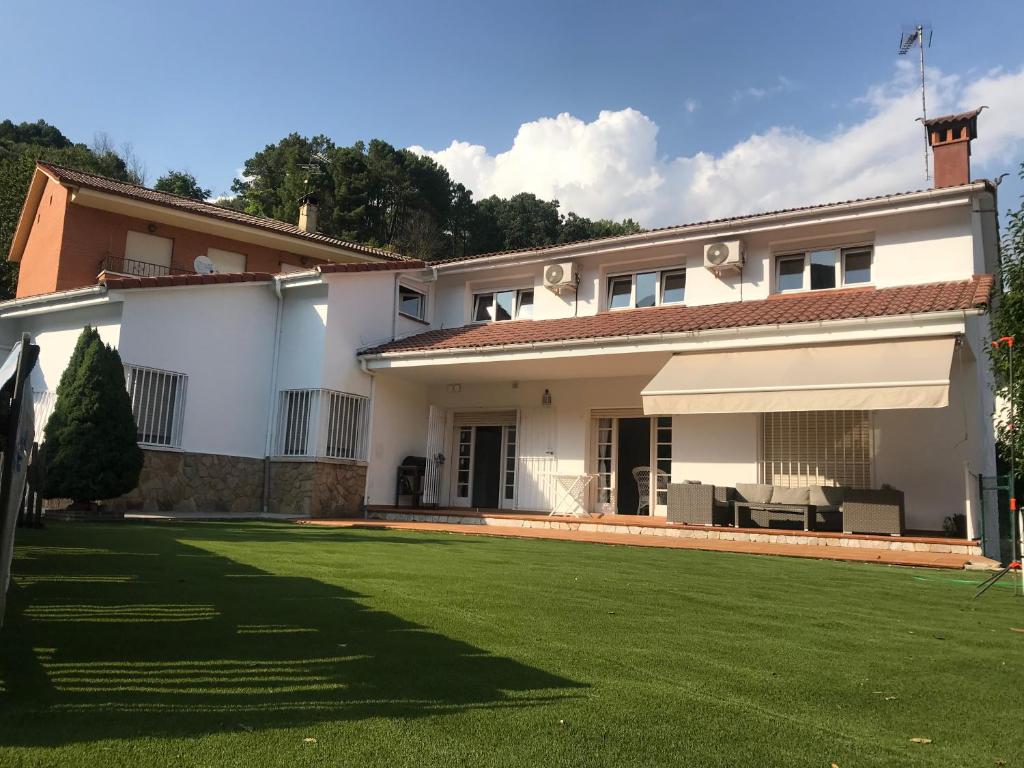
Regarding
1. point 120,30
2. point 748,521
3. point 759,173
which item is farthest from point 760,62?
point 120,30

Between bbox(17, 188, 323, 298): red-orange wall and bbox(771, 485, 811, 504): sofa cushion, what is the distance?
1758cm

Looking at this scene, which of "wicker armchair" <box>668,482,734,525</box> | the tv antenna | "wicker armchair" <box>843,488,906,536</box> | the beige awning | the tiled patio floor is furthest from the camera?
the tv antenna

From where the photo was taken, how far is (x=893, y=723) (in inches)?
121

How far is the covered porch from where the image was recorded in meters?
12.2

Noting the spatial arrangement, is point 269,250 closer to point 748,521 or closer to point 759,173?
point 759,173

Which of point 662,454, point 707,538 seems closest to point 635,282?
point 662,454

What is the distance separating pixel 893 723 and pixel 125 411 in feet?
39.9

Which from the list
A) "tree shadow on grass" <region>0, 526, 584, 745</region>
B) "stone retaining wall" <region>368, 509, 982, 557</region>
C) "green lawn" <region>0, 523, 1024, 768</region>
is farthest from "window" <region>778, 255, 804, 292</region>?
"tree shadow on grass" <region>0, 526, 584, 745</region>

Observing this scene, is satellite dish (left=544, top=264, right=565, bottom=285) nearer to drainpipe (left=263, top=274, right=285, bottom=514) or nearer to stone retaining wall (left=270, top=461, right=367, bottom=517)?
drainpipe (left=263, top=274, right=285, bottom=514)

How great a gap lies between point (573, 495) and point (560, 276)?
16.5 ft

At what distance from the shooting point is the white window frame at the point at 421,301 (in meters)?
18.9

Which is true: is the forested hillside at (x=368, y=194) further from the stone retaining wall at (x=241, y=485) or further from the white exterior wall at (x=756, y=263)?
the stone retaining wall at (x=241, y=485)

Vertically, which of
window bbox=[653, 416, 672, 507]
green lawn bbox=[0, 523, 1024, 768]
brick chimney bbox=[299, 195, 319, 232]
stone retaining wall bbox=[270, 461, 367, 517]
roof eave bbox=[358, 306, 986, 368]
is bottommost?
green lawn bbox=[0, 523, 1024, 768]

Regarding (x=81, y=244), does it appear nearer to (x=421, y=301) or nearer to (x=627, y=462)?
(x=421, y=301)
